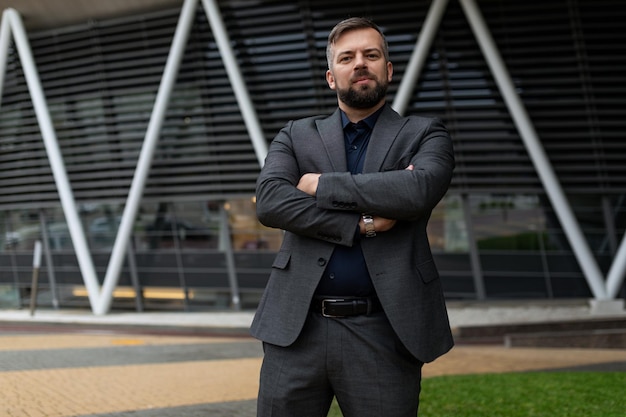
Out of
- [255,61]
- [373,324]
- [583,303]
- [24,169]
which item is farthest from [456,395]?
[24,169]

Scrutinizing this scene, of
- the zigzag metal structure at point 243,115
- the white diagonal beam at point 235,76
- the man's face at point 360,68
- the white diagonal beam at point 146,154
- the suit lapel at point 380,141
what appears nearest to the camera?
the man's face at point 360,68

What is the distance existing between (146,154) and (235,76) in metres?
3.52

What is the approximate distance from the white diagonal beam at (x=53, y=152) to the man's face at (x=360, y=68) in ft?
64.2

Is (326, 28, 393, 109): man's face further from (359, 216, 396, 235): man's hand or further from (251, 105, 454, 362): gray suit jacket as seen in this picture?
(359, 216, 396, 235): man's hand

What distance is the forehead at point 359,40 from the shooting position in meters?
2.87

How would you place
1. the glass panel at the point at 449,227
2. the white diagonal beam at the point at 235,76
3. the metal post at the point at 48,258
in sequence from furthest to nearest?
the metal post at the point at 48,258 < the glass panel at the point at 449,227 < the white diagonal beam at the point at 235,76

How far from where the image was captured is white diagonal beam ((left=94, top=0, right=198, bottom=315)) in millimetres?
18859

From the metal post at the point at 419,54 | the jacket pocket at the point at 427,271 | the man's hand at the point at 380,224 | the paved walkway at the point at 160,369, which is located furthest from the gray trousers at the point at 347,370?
the metal post at the point at 419,54

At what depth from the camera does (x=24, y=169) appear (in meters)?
23.2

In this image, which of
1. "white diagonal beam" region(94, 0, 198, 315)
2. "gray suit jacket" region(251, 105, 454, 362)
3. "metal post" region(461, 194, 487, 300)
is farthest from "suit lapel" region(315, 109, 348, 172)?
"white diagonal beam" region(94, 0, 198, 315)

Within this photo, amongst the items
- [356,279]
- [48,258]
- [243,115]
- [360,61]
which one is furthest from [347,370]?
[48,258]

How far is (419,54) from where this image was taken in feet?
55.9

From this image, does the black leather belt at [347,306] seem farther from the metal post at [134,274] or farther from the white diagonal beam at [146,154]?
the metal post at [134,274]

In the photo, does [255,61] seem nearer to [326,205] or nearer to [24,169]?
[24,169]
